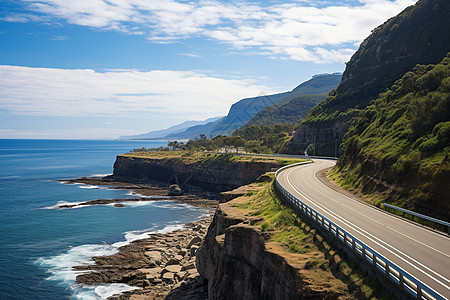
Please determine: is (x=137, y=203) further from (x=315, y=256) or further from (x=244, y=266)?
(x=315, y=256)

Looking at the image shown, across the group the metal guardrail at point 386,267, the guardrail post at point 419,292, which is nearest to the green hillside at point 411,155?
the metal guardrail at point 386,267

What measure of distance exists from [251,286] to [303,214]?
20.2 feet

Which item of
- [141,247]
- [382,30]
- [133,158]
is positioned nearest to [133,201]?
[141,247]

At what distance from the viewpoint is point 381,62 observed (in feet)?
357

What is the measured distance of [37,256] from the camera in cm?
4347

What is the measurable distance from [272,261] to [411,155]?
16.9 meters

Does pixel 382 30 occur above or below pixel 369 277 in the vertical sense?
above

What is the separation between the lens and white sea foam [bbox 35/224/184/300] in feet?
111

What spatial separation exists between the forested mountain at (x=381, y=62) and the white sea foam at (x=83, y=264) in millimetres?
63795

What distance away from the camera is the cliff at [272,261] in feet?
53.1

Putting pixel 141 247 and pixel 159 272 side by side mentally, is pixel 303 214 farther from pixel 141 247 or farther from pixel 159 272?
pixel 141 247

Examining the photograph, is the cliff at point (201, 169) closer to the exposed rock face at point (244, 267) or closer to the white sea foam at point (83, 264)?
the white sea foam at point (83, 264)

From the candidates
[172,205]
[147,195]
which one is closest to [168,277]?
[172,205]

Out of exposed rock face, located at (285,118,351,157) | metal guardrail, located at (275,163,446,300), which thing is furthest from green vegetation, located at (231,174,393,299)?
exposed rock face, located at (285,118,351,157)
